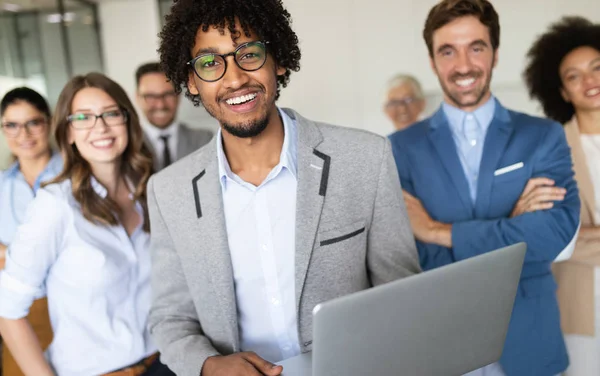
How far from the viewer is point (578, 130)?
2.45 m

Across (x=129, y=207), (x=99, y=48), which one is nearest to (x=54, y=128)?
(x=129, y=207)

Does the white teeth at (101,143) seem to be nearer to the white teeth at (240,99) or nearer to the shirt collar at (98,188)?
the shirt collar at (98,188)

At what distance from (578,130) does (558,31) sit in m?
0.55

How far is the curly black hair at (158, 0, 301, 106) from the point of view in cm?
152

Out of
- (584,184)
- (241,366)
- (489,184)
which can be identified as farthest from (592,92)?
(241,366)

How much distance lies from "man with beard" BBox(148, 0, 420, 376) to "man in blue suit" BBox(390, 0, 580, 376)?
0.49 m

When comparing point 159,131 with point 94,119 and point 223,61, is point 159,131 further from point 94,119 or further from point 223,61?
point 223,61

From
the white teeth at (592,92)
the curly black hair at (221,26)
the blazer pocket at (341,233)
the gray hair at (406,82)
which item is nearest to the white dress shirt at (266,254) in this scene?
the blazer pocket at (341,233)

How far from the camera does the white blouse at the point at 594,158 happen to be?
7.71ft

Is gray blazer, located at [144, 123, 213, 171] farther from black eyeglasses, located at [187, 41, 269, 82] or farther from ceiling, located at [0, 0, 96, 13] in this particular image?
ceiling, located at [0, 0, 96, 13]

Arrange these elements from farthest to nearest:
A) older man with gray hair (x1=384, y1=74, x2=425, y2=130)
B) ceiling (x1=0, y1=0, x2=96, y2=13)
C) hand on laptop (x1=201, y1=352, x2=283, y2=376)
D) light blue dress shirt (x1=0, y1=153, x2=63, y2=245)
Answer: ceiling (x1=0, y1=0, x2=96, y2=13) → older man with gray hair (x1=384, y1=74, x2=425, y2=130) → light blue dress shirt (x1=0, y1=153, x2=63, y2=245) → hand on laptop (x1=201, y1=352, x2=283, y2=376)

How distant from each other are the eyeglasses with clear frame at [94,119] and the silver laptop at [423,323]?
134 centimetres

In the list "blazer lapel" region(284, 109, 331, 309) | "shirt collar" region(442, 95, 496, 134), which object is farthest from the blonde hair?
"shirt collar" region(442, 95, 496, 134)

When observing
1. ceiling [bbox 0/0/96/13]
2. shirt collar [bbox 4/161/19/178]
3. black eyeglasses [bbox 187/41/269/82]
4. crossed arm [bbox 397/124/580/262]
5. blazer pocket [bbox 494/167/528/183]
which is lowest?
crossed arm [bbox 397/124/580/262]
